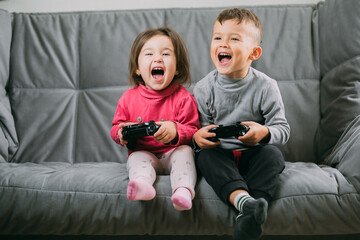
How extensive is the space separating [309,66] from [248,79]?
47cm

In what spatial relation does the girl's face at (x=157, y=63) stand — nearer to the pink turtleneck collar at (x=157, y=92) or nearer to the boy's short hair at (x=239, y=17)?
the pink turtleneck collar at (x=157, y=92)

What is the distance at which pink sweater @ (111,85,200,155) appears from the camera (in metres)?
1.15

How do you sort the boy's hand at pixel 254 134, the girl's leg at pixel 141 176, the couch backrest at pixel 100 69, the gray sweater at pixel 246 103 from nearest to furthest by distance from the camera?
the girl's leg at pixel 141 176 < the boy's hand at pixel 254 134 < the gray sweater at pixel 246 103 < the couch backrest at pixel 100 69

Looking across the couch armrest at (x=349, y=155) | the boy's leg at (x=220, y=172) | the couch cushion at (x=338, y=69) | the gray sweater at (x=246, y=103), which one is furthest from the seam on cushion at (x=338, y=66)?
the boy's leg at (x=220, y=172)

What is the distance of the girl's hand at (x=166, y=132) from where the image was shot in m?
1.04

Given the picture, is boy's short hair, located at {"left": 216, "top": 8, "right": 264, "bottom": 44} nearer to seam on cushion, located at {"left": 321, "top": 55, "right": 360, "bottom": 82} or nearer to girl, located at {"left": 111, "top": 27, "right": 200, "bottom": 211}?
girl, located at {"left": 111, "top": 27, "right": 200, "bottom": 211}

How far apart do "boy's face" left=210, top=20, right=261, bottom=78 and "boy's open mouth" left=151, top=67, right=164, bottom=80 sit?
20 cm

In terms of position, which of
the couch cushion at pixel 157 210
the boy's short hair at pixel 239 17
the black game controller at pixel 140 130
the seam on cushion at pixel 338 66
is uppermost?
the boy's short hair at pixel 239 17

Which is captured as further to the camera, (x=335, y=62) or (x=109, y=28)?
(x=109, y=28)

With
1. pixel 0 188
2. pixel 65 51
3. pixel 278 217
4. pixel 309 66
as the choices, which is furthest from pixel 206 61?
pixel 0 188

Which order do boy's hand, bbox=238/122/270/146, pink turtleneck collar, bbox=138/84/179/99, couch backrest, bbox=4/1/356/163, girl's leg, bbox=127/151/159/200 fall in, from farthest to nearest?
couch backrest, bbox=4/1/356/163
pink turtleneck collar, bbox=138/84/179/99
boy's hand, bbox=238/122/270/146
girl's leg, bbox=127/151/159/200

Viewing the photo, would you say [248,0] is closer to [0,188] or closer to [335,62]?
[335,62]

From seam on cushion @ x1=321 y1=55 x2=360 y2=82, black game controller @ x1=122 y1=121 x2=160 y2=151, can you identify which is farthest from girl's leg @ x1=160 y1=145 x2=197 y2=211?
seam on cushion @ x1=321 y1=55 x2=360 y2=82

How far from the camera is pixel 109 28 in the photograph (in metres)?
1.49
